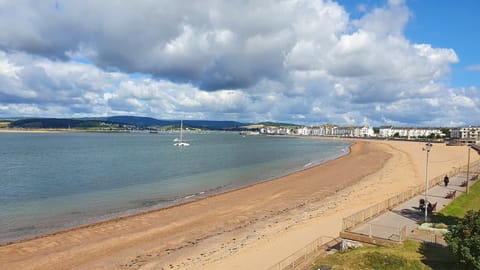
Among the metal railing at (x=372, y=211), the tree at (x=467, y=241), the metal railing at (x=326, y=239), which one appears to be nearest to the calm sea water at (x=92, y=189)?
the metal railing at (x=326, y=239)

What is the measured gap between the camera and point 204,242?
18.0 meters

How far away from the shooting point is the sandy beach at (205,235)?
50.4 feet

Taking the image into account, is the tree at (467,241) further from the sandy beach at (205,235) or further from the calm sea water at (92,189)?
the calm sea water at (92,189)

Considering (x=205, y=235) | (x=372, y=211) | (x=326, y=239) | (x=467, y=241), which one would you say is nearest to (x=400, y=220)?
(x=372, y=211)

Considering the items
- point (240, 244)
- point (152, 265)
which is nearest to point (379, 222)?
point (240, 244)

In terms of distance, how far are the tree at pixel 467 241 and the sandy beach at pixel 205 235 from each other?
643cm

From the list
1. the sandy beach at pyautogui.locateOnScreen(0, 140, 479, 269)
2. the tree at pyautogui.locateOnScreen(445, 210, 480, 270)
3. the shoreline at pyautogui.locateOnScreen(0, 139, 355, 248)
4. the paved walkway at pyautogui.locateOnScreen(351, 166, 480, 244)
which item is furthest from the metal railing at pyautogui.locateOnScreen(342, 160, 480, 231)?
the shoreline at pyautogui.locateOnScreen(0, 139, 355, 248)

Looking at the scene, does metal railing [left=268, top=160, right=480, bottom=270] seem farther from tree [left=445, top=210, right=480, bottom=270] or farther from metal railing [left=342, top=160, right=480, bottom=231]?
tree [left=445, top=210, right=480, bottom=270]

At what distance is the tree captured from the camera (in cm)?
1091

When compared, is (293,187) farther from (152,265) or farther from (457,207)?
(152,265)

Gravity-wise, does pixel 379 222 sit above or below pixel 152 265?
above

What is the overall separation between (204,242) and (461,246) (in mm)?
11385

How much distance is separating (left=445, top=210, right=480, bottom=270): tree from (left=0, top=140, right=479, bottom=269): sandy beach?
6.43 metres

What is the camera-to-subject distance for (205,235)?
19312 millimetres
